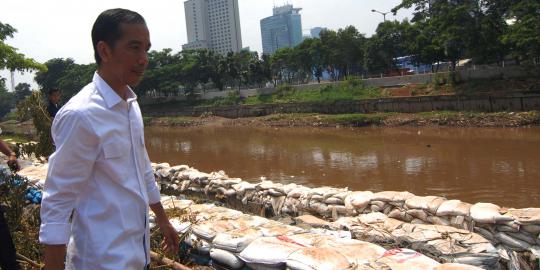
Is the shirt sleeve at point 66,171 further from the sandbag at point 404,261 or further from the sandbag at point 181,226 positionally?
the sandbag at point 181,226

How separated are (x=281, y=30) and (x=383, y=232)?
97.0m

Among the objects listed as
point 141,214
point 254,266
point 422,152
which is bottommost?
point 422,152

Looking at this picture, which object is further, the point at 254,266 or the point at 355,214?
the point at 355,214

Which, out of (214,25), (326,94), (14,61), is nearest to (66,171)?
(14,61)

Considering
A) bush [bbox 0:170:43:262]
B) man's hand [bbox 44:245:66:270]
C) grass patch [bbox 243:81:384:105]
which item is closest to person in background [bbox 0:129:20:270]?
bush [bbox 0:170:43:262]

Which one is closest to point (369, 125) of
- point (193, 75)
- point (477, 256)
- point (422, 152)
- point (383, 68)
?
point (422, 152)

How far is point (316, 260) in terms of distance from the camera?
3070 mm

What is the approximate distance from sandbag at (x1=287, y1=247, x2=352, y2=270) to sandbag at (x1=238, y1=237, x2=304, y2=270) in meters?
0.09

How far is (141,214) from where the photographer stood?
5.29ft

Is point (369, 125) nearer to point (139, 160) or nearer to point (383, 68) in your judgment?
point (383, 68)

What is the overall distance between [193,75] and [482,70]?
2594 centimetres

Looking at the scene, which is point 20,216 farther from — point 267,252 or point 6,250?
point 267,252

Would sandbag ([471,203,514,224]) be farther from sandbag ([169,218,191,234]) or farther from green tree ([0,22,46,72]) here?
green tree ([0,22,46,72])

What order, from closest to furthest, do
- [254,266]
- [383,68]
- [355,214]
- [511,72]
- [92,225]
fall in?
[92,225]
[254,266]
[355,214]
[511,72]
[383,68]
